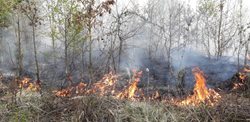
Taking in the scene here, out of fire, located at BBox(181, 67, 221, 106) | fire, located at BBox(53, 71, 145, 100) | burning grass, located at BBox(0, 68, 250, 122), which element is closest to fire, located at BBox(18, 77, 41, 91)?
burning grass, located at BBox(0, 68, 250, 122)

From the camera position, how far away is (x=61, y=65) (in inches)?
1439

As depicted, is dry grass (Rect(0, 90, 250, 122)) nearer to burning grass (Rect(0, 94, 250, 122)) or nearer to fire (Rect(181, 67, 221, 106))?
burning grass (Rect(0, 94, 250, 122))

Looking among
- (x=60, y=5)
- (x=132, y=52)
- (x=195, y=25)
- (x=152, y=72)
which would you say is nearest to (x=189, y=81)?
(x=152, y=72)

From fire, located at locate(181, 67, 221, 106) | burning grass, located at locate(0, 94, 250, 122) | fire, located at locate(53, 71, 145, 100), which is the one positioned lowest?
burning grass, located at locate(0, 94, 250, 122)

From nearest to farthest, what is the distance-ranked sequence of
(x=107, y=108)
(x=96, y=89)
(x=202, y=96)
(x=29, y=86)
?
(x=107, y=108) → (x=96, y=89) → (x=202, y=96) → (x=29, y=86)

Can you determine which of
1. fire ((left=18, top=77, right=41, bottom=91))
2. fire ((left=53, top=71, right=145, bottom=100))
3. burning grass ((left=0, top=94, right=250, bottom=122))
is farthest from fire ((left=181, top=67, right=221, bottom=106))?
fire ((left=18, top=77, right=41, bottom=91))

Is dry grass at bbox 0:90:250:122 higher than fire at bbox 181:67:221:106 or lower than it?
lower

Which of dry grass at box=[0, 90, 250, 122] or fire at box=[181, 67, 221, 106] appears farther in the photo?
fire at box=[181, 67, 221, 106]

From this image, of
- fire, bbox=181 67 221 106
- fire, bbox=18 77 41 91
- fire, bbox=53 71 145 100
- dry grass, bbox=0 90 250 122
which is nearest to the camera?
dry grass, bbox=0 90 250 122

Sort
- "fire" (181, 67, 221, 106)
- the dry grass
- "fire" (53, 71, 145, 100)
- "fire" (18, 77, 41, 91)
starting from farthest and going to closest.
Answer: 1. "fire" (18, 77, 41, 91)
2. "fire" (181, 67, 221, 106)
3. "fire" (53, 71, 145, 100)
4. the dry grass

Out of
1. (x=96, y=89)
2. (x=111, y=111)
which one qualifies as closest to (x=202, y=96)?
(x=111, y=111)

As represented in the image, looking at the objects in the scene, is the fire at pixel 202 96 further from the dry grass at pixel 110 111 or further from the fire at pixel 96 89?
the fire at pixel 96 89

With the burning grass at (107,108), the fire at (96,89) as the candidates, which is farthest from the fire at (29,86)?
the fire at (96,89)

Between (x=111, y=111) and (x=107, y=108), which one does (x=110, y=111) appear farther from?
(x=107, y=108)
